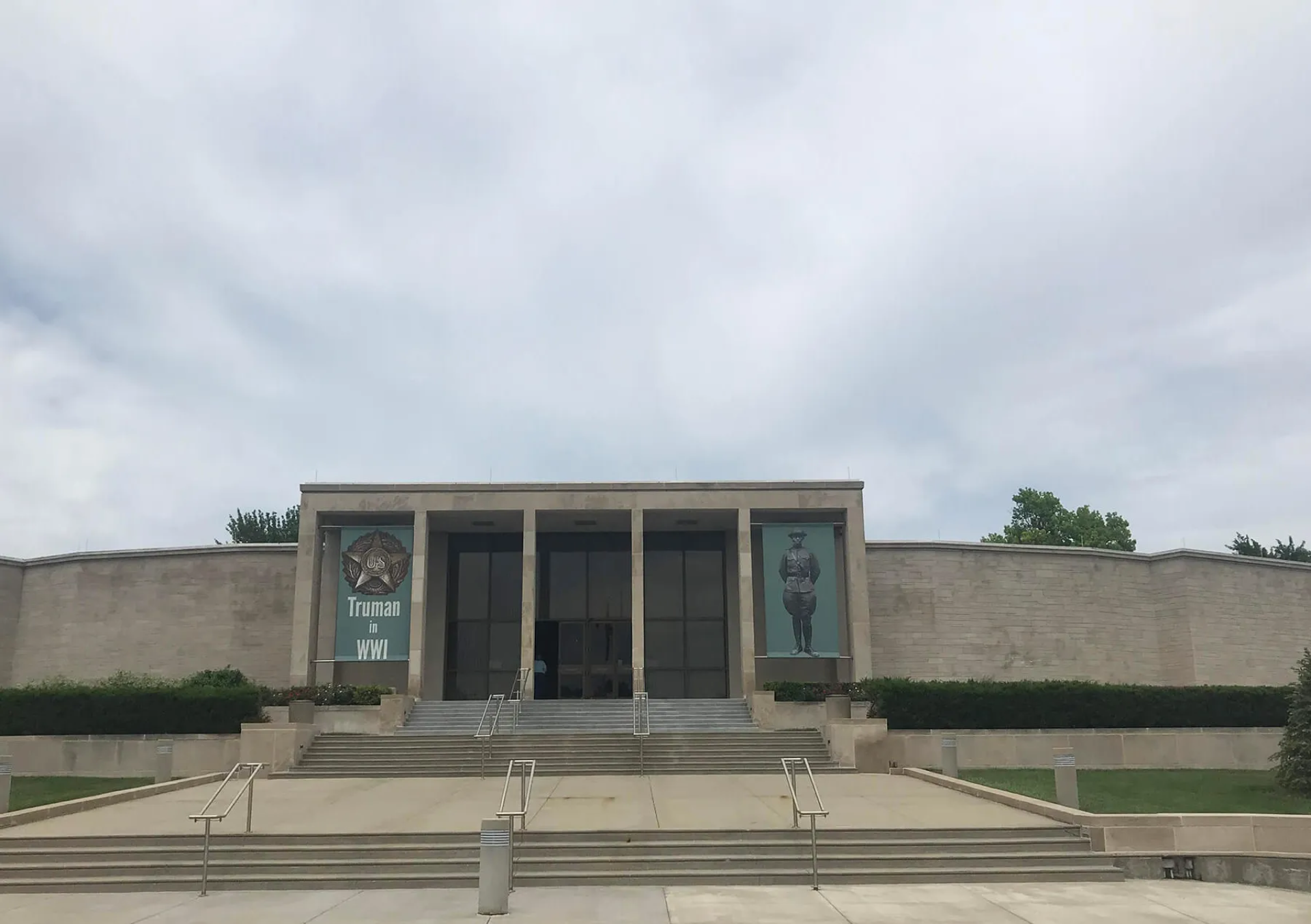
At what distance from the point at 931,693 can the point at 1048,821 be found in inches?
372

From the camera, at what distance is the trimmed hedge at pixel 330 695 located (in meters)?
23.8

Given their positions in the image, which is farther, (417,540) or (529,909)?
(417,540)

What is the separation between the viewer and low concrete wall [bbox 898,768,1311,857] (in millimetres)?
12297

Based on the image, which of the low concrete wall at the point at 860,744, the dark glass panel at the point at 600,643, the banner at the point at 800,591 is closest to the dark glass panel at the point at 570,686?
the dark glass panel at the point at 600,643

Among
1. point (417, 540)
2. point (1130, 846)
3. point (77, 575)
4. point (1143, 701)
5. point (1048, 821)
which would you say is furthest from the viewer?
point (77, 575)

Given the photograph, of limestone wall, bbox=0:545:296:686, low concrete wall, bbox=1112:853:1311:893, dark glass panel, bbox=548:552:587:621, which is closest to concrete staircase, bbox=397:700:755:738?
dark glass panel, bbox=548:552:587:621

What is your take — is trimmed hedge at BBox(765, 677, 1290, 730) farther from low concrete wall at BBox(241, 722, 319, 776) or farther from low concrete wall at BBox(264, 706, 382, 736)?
low concrete wall at BBox(241, 722, 319, 776)

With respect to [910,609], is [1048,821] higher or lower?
lower

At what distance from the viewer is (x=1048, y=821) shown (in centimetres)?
1338

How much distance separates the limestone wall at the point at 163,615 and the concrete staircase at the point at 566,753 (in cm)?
808

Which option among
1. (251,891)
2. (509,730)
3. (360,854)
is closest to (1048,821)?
(360,854)

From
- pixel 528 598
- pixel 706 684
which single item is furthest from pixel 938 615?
pixel 528 598

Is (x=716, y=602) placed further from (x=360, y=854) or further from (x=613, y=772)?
(x=360, y=854)

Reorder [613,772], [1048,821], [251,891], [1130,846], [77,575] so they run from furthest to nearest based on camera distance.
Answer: [77,575]
[613,772]
[1048,821]
[1130,846]
[251,891]
